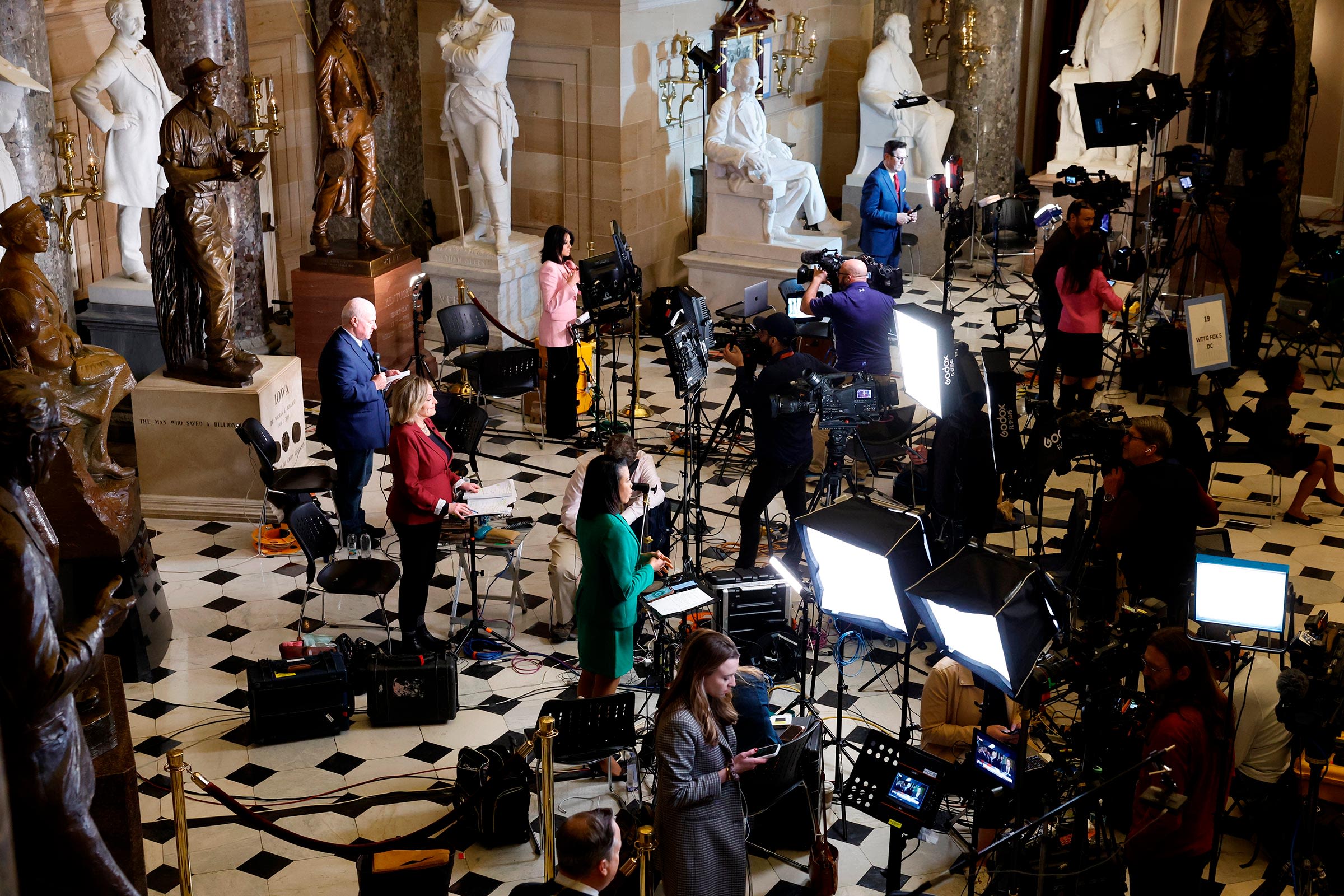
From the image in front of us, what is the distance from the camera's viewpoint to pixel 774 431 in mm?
7293

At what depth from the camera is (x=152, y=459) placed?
891cm

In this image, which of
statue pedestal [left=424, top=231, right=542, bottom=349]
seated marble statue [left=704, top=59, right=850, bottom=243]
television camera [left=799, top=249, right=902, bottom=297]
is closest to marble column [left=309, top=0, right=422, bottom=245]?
statue pedestal [left=424, top=231, right=542, bottom=349]

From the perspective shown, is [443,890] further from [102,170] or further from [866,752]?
[102,170]

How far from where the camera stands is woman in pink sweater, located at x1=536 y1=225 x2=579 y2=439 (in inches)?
384

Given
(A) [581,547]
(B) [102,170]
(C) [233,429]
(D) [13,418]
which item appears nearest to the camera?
(D) [13,418]

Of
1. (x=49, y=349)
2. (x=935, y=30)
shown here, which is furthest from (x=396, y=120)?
(x=935, y=30)

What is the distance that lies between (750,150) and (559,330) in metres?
3.81

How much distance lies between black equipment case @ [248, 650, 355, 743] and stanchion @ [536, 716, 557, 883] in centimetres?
141

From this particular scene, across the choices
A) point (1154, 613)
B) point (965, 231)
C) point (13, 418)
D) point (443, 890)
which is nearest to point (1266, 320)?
point (965, 231)

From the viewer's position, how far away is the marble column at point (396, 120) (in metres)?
12.5

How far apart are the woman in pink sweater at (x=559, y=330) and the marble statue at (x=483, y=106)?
83.8 inches

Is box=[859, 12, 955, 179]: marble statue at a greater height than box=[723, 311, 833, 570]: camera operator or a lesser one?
greater

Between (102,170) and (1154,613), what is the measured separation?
294 inches

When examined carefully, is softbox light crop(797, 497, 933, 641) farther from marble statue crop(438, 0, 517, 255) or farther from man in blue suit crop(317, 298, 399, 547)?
marble statue crop(438, 0, 517, 255)
